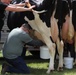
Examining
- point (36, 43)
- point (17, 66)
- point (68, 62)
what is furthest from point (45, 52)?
point (17, 66)

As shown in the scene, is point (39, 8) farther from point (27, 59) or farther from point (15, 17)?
point (27, 59)

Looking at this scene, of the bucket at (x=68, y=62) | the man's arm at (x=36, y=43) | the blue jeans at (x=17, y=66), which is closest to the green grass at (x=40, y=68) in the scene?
the bucket at (x=68, y=62)

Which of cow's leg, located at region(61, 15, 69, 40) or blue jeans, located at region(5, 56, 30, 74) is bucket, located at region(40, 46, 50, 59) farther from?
blue jeans, located at region(5, 56, 30, 74)

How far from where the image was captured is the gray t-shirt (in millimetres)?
5887

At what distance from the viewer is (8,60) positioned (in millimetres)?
6004

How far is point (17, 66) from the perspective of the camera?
601 centimetres

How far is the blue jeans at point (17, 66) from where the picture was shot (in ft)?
19.6

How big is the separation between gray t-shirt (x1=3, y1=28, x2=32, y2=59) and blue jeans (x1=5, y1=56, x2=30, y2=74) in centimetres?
9

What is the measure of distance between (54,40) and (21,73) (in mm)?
936

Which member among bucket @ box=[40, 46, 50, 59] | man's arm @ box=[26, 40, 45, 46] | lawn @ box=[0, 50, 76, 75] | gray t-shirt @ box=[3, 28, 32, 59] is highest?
gray t-shirt @ box=[3, 28, 32, 59]

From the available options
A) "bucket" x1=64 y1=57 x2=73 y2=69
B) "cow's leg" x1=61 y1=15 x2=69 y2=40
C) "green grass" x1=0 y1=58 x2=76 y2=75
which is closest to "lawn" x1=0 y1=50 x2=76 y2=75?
"green grass" x1=0 y1=58 x2=76 y2=75

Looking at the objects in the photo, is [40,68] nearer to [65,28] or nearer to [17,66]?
[17,66]

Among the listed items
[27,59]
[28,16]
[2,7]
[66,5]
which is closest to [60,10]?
[66,5]

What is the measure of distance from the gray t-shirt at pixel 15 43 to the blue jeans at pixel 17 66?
0.09 m
